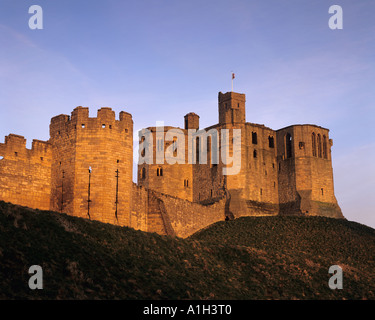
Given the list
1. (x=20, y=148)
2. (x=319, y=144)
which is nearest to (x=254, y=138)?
(x=319, y=144)

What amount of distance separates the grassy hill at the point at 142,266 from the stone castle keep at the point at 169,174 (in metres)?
6.98

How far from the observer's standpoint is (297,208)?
6494cm

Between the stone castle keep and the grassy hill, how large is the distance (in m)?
6.98

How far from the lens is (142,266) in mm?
29438

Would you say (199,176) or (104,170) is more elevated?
(199,176)

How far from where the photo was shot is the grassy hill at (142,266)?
80.4 feet

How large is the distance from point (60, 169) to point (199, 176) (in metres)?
28.2

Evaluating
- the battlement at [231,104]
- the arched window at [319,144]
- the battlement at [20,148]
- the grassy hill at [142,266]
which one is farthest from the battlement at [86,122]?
the arched window at [319,144]

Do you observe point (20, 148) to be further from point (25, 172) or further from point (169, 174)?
point (169, 174)

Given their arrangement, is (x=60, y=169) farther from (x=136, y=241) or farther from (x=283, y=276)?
(x=283, y=276)

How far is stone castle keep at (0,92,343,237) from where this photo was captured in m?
40.3

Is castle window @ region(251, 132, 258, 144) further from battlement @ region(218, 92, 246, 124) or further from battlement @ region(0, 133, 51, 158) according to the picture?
battlement @ region(0, 133, 51, 158)
